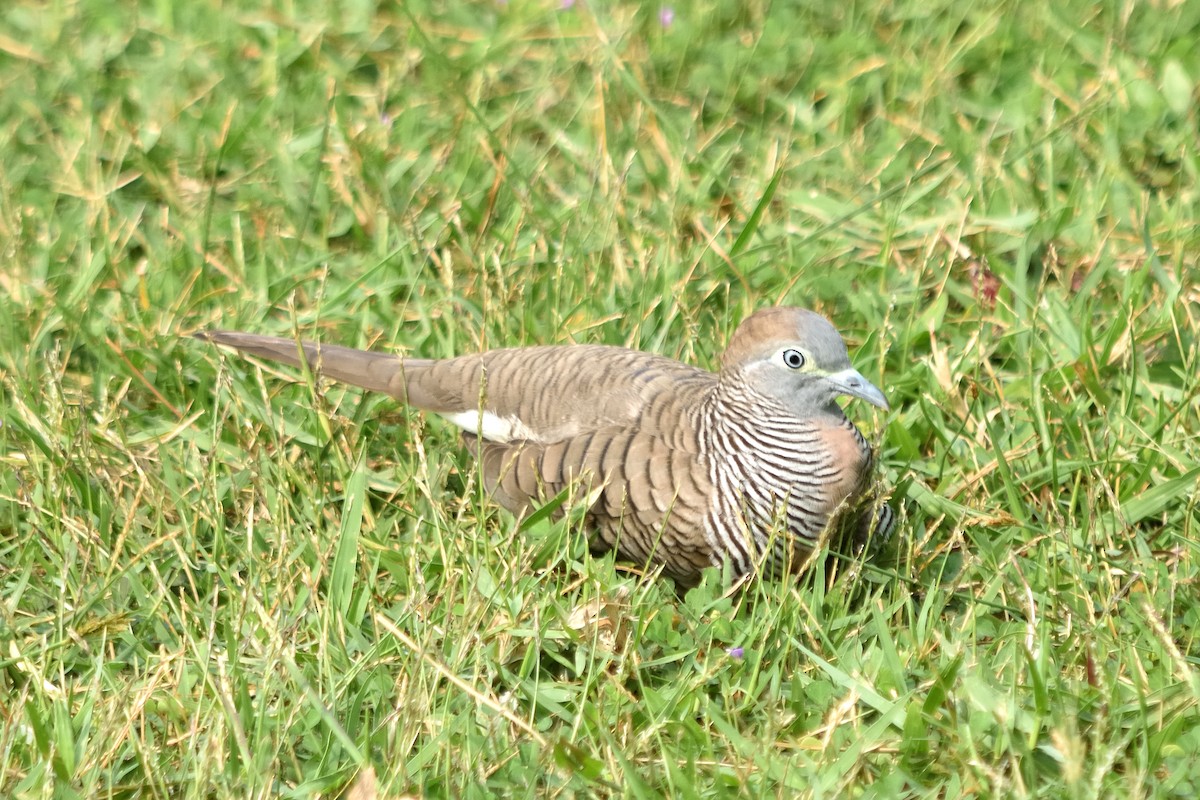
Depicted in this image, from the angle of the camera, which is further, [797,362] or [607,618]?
[797,362]

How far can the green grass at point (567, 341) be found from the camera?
301 cm

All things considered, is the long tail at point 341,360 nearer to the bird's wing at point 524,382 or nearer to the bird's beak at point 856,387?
the bird's wing at point 524,382

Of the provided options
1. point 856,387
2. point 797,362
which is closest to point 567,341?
point 797,362

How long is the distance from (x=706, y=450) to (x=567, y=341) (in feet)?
3.07

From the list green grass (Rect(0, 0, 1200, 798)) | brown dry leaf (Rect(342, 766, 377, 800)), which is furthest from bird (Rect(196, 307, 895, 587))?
brown dry leaf (Rect(342, 766, 377, 800))

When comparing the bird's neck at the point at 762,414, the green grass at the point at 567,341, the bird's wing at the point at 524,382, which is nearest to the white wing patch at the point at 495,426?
the bird's wing at the point at 524,382

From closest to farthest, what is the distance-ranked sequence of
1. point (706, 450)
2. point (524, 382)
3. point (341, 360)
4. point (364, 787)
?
point (364, 787) → point (706, 450) → point (524, 382) → point (341, 360)

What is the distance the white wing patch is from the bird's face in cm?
63

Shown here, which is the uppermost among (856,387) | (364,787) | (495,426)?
(856,387)

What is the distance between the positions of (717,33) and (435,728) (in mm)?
3601

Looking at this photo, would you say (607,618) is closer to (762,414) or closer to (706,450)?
(706,450)

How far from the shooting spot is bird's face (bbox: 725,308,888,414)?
3461 millimetres

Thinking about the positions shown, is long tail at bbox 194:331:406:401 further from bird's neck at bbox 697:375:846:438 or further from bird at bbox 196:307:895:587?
bird's neck at bbox 697:375:846:438

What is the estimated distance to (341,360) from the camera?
4.04m
